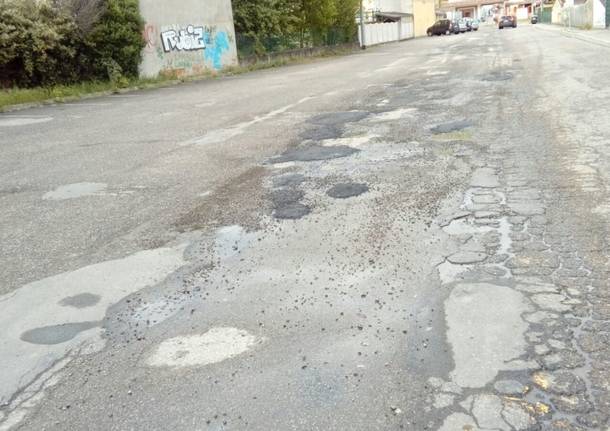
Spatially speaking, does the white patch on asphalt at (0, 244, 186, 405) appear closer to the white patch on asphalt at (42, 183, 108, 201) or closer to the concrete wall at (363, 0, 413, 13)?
the white patch on asphalt at (42, 183, 108, 201)

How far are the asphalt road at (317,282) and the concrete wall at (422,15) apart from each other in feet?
225

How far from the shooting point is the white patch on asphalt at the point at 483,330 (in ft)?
9.98

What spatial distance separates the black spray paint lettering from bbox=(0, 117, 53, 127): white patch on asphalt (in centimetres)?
1064

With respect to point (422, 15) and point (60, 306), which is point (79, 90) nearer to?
point (60, 306)

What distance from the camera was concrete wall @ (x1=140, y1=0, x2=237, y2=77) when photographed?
2344 cm

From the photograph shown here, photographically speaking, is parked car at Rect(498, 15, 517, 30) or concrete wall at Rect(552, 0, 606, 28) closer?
concrete wall at Rect(552, 0, 606, 28)

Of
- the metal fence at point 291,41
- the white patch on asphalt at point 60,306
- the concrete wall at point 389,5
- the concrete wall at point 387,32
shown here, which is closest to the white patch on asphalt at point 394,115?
the white patch on asphalt at point 60,306

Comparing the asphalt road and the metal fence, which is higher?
the metal fence

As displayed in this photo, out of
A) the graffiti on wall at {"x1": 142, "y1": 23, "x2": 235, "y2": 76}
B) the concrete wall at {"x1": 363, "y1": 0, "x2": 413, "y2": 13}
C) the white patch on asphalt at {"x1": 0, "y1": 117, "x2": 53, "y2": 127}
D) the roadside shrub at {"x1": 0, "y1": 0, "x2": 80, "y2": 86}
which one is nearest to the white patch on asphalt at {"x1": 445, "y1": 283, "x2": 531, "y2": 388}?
the white patch on asphalt at {"x1": 0, "y1": 117, "x2": 53, "y2": 127}

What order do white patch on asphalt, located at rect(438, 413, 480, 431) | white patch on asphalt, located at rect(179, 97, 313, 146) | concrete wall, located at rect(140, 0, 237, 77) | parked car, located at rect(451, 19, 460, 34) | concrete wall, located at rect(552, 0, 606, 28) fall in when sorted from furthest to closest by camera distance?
parked car, located at rect(451, 19, 460, 34), concrete wall, located at rect(552, 0, 606, 28), concrete wall, located at rect(140, 0, 237, 77), white patch on asphalt, located at rect(179, 97, 313, 146), white patch on asphalt, located at rect(438, 413, 480, 431)

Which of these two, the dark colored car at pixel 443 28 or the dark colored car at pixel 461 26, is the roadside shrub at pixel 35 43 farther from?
the dark colored car at pixel 461 26

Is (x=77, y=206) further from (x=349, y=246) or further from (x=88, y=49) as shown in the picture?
(x=88, y=49)

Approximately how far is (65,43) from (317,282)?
19631mm

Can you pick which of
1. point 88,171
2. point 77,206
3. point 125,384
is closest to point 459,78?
point 88,171
